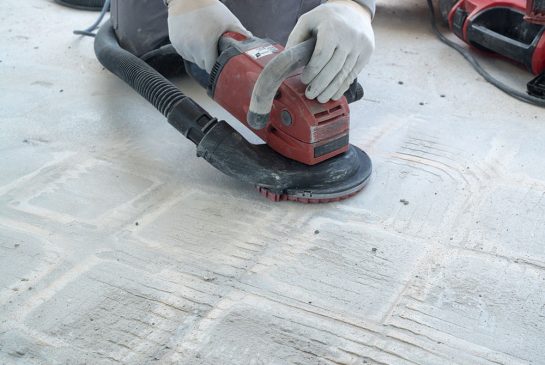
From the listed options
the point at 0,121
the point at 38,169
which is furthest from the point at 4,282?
the point at 0,121

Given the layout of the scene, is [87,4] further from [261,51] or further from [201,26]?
[261,51]

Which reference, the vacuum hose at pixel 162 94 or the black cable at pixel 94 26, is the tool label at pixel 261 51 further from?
the black cable at pixel 94 26

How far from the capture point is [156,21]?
259 centimetres

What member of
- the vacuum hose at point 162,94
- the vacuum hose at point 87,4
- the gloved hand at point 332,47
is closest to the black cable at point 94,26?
the vacuum hose at point 87,4

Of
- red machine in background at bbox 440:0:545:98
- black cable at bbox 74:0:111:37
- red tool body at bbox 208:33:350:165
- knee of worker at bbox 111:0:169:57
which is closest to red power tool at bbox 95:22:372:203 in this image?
red tool body at bbox 208:33:350:165

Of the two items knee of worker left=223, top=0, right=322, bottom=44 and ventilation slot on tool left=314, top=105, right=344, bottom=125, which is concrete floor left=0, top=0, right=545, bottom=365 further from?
knee of worker left=223, top=0, right=322, bottom=44

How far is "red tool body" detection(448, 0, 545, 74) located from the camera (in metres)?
2.37

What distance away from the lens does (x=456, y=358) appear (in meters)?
1.29

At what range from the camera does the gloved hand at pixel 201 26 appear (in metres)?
1.83

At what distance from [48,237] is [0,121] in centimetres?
80

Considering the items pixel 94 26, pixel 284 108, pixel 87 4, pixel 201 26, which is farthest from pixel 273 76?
pixel 87 4

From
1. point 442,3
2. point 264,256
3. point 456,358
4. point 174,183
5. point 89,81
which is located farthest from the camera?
point 442,3

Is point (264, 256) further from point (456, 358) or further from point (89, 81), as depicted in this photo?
point (89, 81)

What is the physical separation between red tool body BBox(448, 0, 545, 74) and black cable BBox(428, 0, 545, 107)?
0.18 ft
